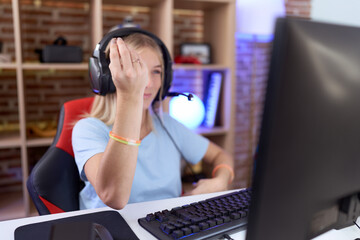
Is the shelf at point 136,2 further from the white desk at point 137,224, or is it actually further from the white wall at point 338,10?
the white wall at point 338,10

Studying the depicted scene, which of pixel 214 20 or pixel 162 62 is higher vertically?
pixel 214 20

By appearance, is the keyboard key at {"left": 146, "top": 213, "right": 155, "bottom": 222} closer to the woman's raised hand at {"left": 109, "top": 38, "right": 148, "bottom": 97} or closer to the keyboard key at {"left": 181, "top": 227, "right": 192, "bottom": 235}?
the keyboard key at {"left": 181, "top": 227, "right": 192, "bottom": 235}

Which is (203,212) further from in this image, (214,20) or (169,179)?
(214,20)

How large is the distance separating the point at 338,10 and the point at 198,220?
9.42ft

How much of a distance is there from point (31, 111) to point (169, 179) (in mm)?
1360

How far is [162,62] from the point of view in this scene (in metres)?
1.23

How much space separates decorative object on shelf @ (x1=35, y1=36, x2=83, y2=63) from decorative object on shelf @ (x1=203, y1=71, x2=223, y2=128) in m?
0.89

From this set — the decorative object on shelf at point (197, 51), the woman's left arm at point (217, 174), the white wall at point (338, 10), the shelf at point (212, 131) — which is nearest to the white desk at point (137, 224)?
the woman's left arm at point (217, 174)

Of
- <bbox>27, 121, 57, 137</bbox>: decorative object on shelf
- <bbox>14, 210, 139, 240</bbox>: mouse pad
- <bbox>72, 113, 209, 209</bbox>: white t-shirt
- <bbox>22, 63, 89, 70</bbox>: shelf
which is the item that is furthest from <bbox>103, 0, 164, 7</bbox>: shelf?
<bbox>14, 210, 139, 240</bbox>: mouse pad

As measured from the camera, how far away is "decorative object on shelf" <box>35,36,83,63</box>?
6.01ft

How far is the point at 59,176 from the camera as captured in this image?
1.09 meters

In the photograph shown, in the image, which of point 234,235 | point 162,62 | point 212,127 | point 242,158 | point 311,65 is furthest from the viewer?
point 242,158

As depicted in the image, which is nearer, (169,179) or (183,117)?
(169,179)

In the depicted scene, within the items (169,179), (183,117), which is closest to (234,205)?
(169,179)
